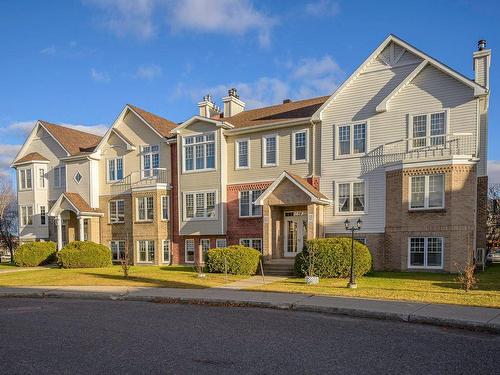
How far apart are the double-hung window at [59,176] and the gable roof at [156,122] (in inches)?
352

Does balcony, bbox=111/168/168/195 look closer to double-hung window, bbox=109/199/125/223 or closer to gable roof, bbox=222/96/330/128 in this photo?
double-hung window, bbox=109/199/125/223

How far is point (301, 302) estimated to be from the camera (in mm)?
11422

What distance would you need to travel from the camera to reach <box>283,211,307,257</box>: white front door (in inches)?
891

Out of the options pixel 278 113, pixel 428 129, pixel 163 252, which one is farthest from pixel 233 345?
pixel 163 252

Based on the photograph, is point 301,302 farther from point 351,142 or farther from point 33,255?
point 33,255

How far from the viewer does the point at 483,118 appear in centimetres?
2081

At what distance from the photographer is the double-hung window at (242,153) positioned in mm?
24870

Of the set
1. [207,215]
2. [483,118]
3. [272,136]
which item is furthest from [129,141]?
[483,118]

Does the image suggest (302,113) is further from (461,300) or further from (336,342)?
(336,342)

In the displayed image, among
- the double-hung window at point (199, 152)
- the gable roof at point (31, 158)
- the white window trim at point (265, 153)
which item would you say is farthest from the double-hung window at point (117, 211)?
the white window trim at point (265, 153)

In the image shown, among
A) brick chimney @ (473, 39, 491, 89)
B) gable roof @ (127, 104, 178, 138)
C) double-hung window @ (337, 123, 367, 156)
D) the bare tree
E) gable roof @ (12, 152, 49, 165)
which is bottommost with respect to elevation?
the bare tree

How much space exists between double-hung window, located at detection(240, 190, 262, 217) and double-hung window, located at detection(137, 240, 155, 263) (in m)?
7.32

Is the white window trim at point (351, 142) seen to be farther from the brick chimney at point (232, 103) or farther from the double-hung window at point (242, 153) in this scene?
the brick chimney at point (232, 103)

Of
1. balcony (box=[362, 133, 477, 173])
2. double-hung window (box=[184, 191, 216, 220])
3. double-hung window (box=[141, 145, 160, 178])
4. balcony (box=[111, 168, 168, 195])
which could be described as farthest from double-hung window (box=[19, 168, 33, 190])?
balcony (box=[362, 133, 477, 173])
